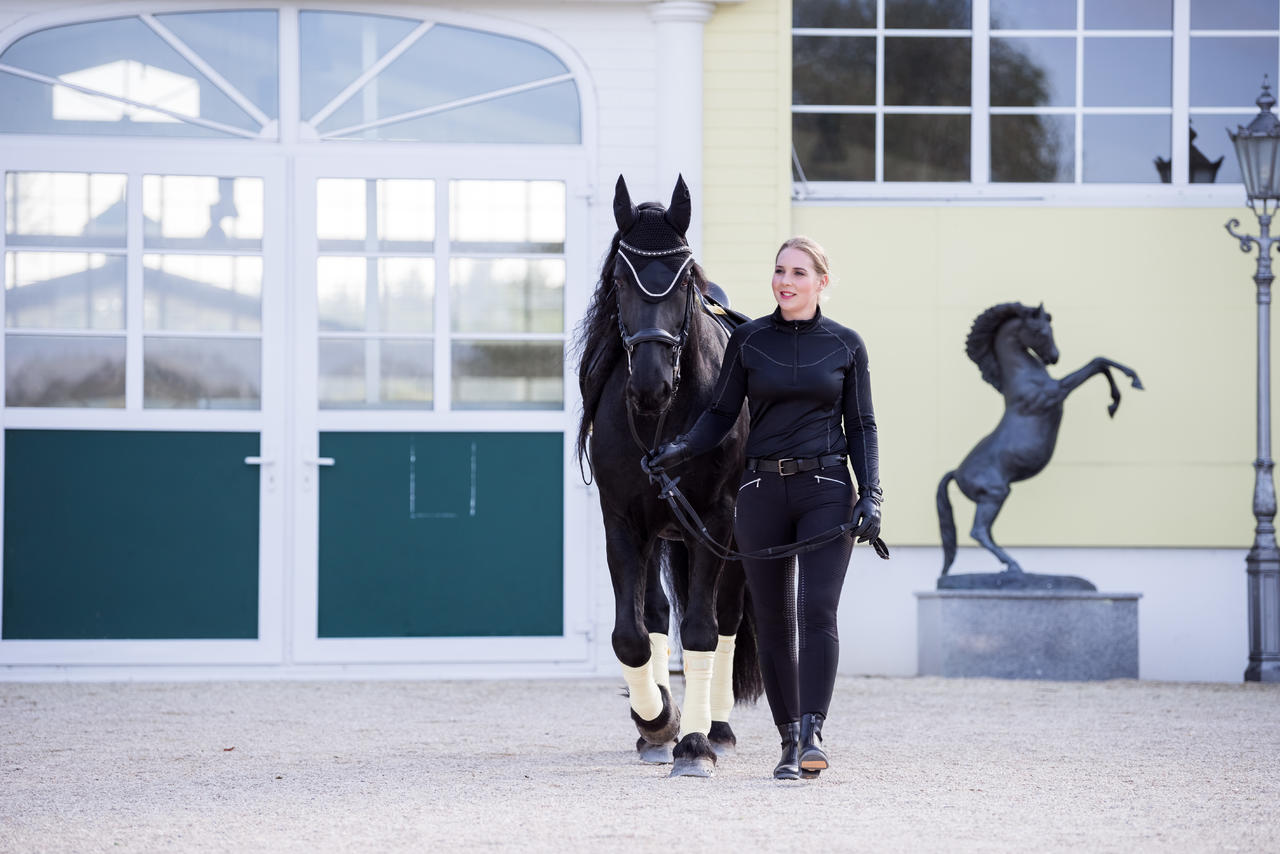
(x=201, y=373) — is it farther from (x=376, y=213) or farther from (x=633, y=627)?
(x=633, y=627)

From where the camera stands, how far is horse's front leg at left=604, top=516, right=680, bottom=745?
17.4 feet

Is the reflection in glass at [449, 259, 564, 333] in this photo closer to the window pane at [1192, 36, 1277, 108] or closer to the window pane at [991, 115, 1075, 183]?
the window pane at [991, 115, 1075, 183]

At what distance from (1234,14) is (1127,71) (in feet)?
2.24

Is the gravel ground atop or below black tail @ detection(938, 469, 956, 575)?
below

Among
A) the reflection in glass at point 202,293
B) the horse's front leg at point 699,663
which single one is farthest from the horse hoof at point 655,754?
the reflection in glass at point 202,293

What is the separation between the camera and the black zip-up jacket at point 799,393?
16.2ft

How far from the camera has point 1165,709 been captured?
7383 mm

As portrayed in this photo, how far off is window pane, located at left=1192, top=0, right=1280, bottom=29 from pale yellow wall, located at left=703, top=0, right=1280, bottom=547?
41.7 inches

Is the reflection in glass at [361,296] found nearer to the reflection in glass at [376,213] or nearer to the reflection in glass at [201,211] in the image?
the reflection in glass at [376,213]

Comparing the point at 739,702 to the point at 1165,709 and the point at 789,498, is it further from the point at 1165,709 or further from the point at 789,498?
the point at 1165,709

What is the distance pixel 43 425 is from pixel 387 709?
260 cm

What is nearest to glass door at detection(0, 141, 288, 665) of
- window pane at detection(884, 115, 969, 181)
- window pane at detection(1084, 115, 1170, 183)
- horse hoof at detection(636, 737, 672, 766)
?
window pane at detection(884, 115, 969, 181)

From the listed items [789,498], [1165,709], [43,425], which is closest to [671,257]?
[789,498]

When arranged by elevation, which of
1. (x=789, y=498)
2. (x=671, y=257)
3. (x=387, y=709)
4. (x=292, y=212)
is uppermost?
(x=292, y=212)
